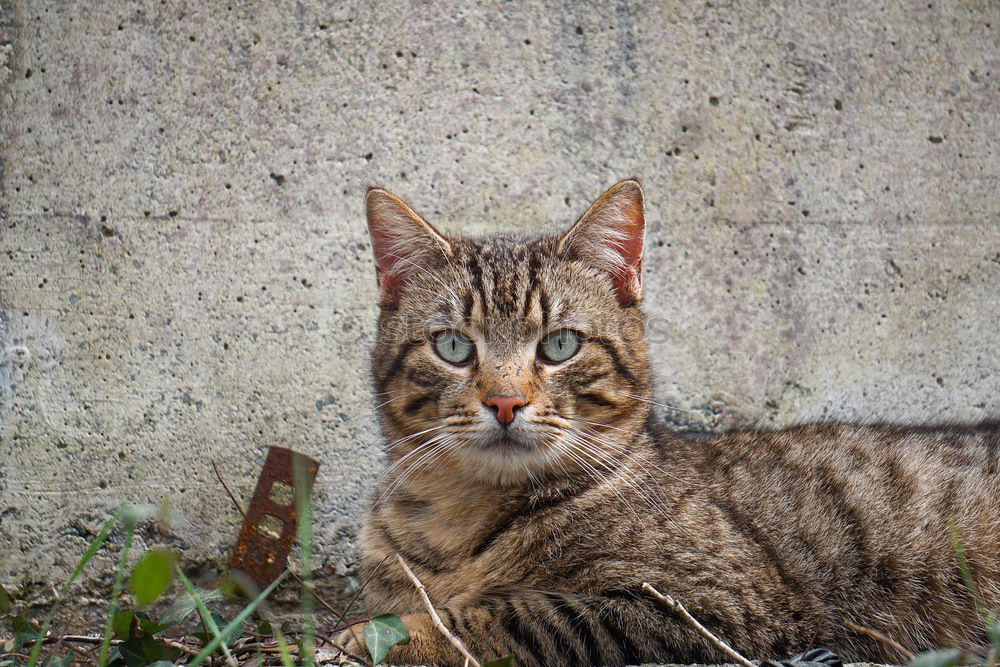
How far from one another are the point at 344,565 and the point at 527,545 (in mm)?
1305

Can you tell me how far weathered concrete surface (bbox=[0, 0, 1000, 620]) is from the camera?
3.67m

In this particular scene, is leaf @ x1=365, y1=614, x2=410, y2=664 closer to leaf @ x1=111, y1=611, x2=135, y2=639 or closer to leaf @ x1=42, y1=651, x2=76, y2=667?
leaf @ x1=111, y1=611, x2=135, y2=639

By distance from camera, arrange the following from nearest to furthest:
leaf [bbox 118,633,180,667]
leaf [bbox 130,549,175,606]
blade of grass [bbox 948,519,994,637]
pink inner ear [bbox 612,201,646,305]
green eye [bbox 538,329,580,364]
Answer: leaf [bbox 130,549,175,606] → blade of grass [bbox 948,519,994,637] → leaf [bbox 118,633,180,667] → green eye [bbox 538,329,580,364] → pink inner ear [bbox 612,201,646,305]

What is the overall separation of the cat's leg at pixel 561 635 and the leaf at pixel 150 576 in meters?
0.98

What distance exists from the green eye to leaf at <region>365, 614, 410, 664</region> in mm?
957

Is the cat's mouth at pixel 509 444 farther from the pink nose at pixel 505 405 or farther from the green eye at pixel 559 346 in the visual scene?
the green eye at pixel 559 346

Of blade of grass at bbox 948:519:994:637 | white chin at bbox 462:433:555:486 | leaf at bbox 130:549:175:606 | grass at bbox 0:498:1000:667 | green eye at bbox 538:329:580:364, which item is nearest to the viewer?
leaf at bbox 130:549:175:606

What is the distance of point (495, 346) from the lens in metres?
2.83

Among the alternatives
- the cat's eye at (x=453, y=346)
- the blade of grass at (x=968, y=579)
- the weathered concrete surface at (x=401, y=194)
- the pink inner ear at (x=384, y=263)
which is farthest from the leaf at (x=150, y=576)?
the weathered concrete surface at (x=401, y=194)

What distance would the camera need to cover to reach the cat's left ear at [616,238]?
2951mm

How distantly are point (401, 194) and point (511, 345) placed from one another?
1.22 meters

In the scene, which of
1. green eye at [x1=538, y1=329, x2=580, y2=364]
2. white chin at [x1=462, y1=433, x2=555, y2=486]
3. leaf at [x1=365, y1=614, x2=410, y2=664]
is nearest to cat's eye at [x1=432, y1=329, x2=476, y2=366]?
green eye at [x1=538, y1=329, x2=580, y2=364]

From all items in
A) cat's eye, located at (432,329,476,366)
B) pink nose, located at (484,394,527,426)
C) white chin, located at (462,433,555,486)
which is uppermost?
cat's eye, located at (432,329,476,366)

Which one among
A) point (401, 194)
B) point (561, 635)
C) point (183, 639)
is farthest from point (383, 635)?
point (401, 194)
